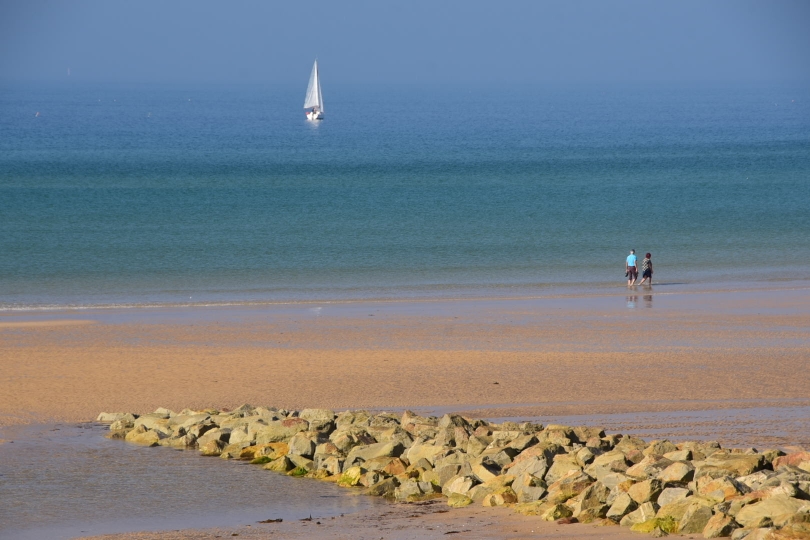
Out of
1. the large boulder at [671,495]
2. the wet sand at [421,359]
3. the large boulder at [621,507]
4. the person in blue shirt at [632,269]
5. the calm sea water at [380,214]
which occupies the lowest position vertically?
the large boulder at [621,507]

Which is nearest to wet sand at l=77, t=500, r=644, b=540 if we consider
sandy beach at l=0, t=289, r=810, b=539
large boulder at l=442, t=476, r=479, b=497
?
sandy beach at l=0, t=289, r=810, b=539

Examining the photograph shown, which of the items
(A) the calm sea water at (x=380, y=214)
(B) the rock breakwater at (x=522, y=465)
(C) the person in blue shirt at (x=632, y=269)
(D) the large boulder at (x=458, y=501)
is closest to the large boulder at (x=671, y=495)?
(B) the rock breakwater at (x=522, y=465)

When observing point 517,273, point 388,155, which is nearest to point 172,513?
point 517,273

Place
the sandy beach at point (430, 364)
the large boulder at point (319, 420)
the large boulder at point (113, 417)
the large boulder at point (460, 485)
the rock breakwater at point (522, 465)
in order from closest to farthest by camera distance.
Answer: the rock breakwater at point (522, 465)
the large boulder at point (460, 485)
the large boulder at point (319, 420)
the sandy beach at point (430, 364)
the large boulder at point (113, 417)

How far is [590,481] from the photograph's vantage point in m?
9.73

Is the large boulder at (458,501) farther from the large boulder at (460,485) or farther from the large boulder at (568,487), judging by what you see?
the large boulder at (568,487)

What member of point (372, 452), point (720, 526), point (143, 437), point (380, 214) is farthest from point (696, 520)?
point (380, 214)

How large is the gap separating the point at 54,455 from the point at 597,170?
57.1 m

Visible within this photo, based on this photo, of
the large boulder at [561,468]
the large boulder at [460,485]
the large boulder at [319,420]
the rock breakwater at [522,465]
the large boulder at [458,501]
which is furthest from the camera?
the large boulder at [319,420]

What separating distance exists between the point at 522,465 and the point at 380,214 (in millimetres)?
37046

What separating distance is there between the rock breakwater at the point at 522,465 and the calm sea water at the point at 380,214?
14.4 meters

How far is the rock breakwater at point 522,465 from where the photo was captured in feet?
28.3

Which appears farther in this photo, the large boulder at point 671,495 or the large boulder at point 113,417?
the large boulder at point 113,417

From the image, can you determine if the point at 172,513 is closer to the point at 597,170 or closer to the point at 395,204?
the point at 395,204
